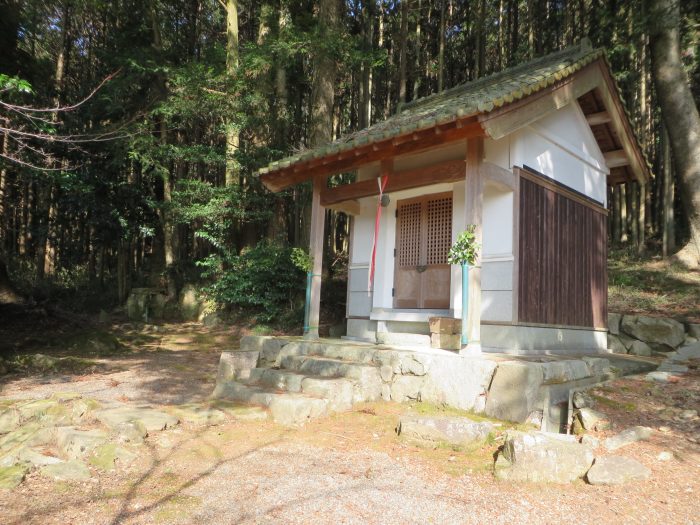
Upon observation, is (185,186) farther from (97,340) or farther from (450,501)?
(450,501)

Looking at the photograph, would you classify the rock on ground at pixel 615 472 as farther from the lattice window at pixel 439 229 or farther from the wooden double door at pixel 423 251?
the lattice window at pixel 439 229

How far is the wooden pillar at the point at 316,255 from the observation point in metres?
7.15

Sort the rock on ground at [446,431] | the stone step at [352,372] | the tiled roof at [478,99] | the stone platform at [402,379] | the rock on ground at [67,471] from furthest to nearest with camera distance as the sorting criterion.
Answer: the stone step at [352,372] < the tiled roof at [478,99] < the stone platform at [402,379] < the rock on ground at [446,431] < the rock on ground at [67,471]

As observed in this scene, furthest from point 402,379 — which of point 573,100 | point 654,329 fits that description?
point 654,329

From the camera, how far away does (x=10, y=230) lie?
19.1 m

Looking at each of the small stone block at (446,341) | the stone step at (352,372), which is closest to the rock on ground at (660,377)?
the small stone block at (446,341)

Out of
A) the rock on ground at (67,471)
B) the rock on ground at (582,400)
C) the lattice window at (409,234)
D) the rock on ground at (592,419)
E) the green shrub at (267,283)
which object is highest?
the lattice window at (409,234)

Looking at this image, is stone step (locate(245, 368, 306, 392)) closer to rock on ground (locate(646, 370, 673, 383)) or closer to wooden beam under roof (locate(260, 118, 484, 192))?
wooden beam under roof (locate(260, 118, 484, 192))

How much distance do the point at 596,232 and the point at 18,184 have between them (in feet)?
62.4

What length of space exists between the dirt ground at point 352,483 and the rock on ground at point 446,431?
9 cm

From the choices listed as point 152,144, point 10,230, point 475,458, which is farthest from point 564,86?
point 10,230

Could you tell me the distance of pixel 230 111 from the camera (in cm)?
1255

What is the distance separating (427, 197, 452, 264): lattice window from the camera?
287 inches

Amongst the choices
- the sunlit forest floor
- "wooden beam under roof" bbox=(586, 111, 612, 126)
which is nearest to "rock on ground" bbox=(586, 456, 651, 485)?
the sunlit forest floor
